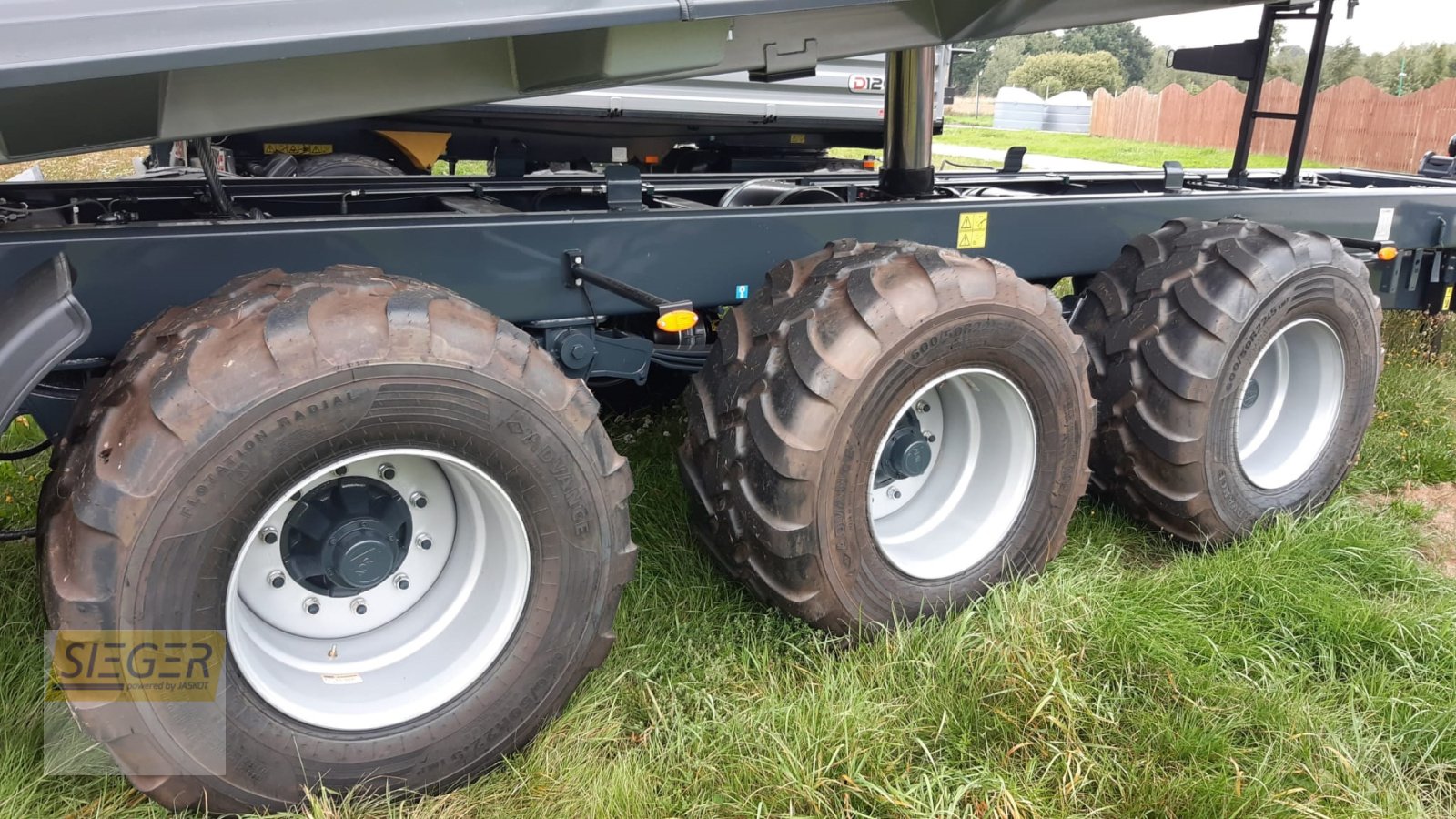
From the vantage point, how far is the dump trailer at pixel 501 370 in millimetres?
1951

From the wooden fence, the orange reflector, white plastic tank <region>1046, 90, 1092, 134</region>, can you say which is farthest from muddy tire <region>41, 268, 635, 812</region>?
white plastic tank <region>1046, 90, 1092, 134</region>

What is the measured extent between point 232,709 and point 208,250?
984mm

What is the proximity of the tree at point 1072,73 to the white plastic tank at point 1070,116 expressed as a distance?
66.4 feet

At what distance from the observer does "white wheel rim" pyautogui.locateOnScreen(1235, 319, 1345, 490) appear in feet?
12.4

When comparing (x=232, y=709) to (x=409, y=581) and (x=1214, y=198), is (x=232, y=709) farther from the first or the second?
(x=1214, y=198)

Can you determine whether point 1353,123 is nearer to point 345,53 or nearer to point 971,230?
point 971,230

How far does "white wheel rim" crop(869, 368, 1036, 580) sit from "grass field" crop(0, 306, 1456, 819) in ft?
0.63

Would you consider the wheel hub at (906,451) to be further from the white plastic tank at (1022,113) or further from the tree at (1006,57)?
the tree at (1006,57)

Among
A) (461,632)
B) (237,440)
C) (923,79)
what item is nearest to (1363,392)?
(923,79)

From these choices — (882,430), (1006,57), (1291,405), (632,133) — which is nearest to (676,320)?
(882,430)

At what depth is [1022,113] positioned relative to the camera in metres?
37.8

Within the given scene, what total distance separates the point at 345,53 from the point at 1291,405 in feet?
11.5

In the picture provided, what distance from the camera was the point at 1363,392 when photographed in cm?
381

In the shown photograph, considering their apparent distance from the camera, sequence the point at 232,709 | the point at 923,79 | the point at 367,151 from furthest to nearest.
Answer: the point at 367,151 → the point at 923,79 → the point at 232,709
